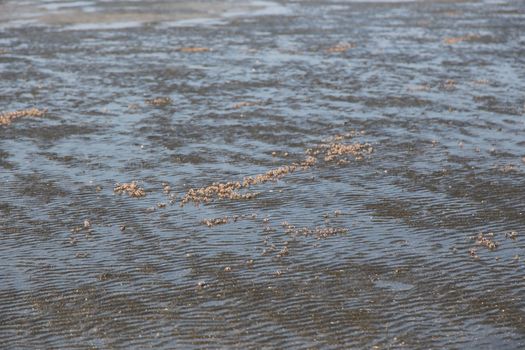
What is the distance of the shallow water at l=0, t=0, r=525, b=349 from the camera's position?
40.2ft

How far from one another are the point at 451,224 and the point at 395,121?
840 cm

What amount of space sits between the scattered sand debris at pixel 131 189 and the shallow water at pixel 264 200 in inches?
9.1

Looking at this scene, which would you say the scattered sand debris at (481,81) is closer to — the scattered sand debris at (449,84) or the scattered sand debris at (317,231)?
the scattered sand debris at (449,84)

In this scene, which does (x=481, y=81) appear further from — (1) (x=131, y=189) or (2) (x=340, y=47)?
(1) (x=131, y=189)

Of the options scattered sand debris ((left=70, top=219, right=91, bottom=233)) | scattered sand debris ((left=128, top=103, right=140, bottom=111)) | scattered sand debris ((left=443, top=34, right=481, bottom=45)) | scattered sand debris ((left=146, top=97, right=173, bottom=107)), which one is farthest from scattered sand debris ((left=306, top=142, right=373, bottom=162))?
scattered sand debris ((left=443, top=34, right=481, bottom=45))

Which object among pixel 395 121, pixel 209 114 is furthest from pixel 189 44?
pixel 395 121

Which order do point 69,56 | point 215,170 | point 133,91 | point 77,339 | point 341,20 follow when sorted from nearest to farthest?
point 77,339
point 215,170
point 133,91
point 69,56
point 341,20

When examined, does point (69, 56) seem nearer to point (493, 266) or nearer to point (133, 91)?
point (133, 91)

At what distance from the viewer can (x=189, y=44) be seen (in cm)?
3788

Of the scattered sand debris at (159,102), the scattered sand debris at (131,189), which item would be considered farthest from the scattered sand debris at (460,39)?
the scattered sand debris at (131,189)

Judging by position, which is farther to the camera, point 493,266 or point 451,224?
point 451,224

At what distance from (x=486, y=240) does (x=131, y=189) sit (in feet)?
25.5

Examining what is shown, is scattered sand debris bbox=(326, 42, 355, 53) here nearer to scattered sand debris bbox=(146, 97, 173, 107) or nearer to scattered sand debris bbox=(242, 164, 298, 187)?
scattered sand debris bbox=(146, 97, 173, 107)

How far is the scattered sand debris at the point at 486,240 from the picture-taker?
14653 millimetres
